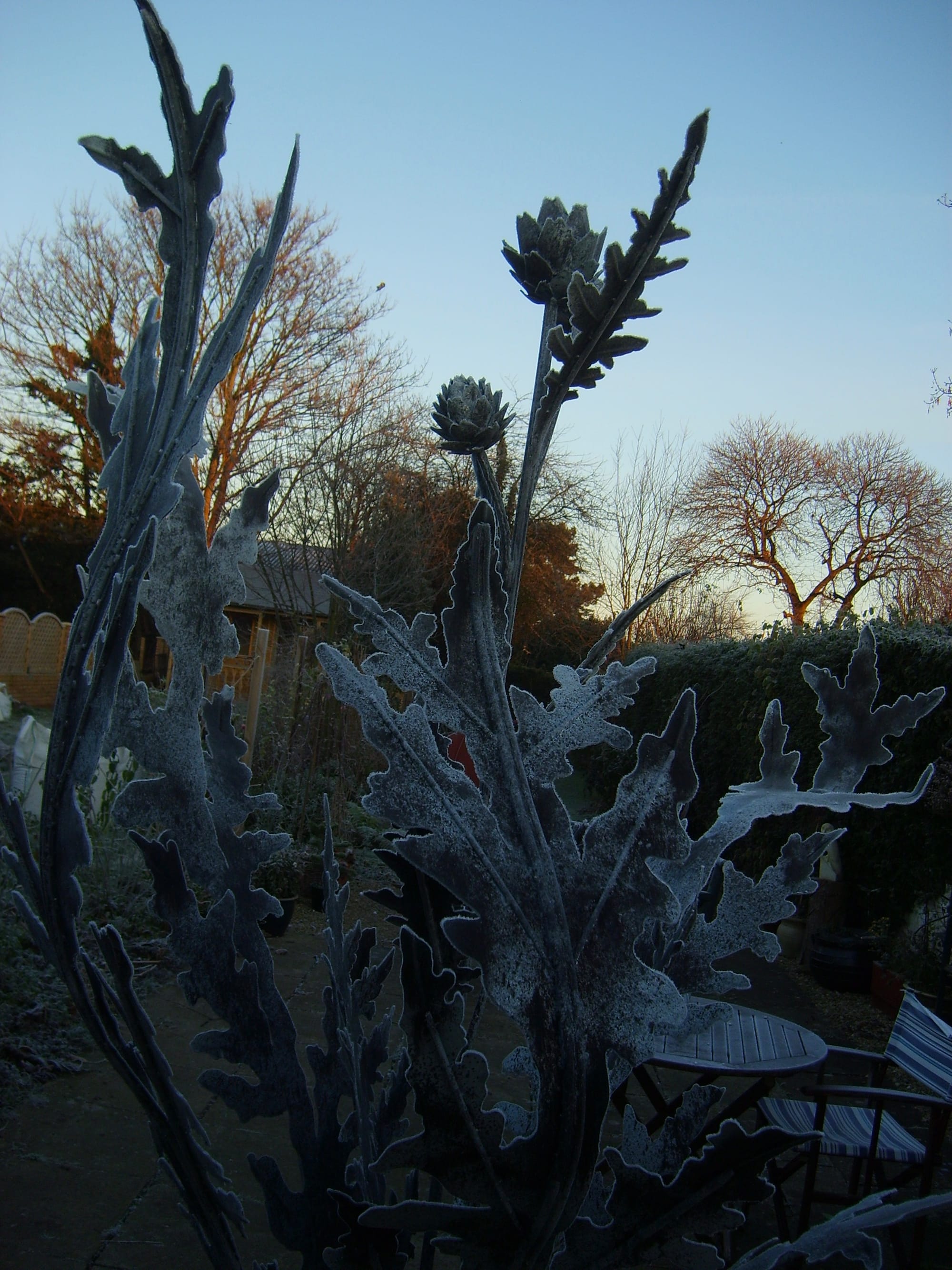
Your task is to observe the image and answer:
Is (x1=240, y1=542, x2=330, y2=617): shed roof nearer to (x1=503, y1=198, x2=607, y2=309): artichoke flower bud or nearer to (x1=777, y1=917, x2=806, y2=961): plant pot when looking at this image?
(x1=777, y1=917, x2=806, y2=961): plant pot

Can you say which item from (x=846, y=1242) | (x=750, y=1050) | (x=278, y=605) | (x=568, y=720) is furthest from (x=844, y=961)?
(x=278, y=605)

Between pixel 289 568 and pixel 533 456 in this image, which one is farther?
pixel 289 568

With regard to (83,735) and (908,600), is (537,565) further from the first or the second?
(83,735)

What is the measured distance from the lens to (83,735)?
3.57 ft

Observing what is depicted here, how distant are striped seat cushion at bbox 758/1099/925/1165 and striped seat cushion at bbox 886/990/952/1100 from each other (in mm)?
228

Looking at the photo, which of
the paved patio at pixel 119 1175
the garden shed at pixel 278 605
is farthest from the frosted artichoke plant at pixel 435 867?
the garden shed at pixel 278 605

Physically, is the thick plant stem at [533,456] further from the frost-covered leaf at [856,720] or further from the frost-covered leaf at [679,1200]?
the frost-covered leaf at [679,1200]

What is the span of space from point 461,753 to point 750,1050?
5054 mm

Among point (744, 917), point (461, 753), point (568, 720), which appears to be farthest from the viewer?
point (461, 753)

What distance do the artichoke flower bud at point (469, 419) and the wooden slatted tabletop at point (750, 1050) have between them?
2.13 metres

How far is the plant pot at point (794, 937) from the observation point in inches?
291

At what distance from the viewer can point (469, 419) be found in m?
1.46

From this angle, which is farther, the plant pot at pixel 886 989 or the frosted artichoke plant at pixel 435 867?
the plant pot at pixel 886 989

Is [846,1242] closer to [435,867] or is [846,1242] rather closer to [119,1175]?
[435,867]
